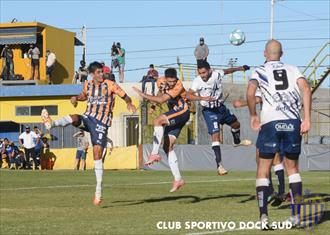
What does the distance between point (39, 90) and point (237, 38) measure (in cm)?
1433

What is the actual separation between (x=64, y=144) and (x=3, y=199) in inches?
1132

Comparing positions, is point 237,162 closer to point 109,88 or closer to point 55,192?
point 55,192

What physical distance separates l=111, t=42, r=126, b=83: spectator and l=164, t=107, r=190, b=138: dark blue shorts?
30580 millimetres

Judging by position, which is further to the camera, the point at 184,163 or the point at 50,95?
the point at 50,95

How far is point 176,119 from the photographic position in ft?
48.9

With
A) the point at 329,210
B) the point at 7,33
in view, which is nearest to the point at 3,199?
the point at 329,210

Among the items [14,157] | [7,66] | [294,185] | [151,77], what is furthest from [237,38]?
[294,185]

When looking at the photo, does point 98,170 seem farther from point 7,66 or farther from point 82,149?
point 7,66

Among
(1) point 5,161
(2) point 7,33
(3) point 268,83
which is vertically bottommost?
(1) point 5,161

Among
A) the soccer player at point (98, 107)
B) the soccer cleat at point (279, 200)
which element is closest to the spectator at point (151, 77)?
the soccer player at point (98, 107)

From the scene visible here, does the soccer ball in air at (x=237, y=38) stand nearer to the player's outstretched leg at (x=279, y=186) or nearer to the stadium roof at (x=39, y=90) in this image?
the stadium roof at (x=39, y=90)

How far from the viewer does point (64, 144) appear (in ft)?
143

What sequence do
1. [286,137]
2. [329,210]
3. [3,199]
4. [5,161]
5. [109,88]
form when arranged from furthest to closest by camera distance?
[5,161] < [3,199] < [109,88] < [329,210] < [286,137]

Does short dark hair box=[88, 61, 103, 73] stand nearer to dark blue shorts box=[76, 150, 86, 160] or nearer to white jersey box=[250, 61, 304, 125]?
white jersey box=[250, 61, 304, 125]
